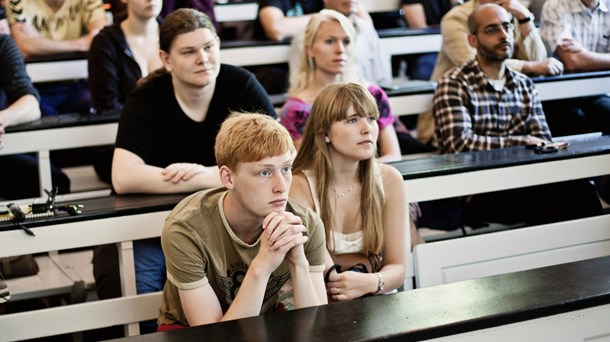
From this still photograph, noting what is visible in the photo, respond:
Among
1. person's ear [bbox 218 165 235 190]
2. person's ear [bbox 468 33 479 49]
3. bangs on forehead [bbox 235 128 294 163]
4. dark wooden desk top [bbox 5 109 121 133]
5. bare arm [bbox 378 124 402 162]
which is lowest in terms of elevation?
bare arm [bbox 378 124 402 162]

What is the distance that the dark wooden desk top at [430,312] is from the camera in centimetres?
167

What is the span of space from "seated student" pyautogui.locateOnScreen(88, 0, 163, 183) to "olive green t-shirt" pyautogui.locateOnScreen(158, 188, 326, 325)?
1.63m

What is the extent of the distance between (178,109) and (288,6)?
2082mm

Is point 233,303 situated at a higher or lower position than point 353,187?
lower

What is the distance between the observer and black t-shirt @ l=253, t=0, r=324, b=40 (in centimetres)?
472

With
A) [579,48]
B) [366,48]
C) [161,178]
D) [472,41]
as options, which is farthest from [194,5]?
[161,178]

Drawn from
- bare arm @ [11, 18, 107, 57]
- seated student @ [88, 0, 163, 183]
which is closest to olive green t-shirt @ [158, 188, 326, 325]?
seated student @ [88, 0, 163, 183]

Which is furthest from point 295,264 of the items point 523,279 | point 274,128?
point 523,279

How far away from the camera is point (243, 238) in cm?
219

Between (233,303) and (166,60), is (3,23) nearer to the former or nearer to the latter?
Result: (166,60)

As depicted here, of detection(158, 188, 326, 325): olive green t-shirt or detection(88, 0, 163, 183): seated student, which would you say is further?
detection(88, 0, 163, 183): seated student

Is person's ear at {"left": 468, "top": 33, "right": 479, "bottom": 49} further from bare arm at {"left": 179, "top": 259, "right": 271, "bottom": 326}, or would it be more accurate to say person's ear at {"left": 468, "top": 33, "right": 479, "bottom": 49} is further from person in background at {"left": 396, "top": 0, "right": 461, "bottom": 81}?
bare arm at {"left": 179, "top": 259, "right": 271, "bottom": 326}

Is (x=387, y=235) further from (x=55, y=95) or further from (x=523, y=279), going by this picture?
(x=55, y=95)

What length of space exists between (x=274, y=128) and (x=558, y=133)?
2282mm
